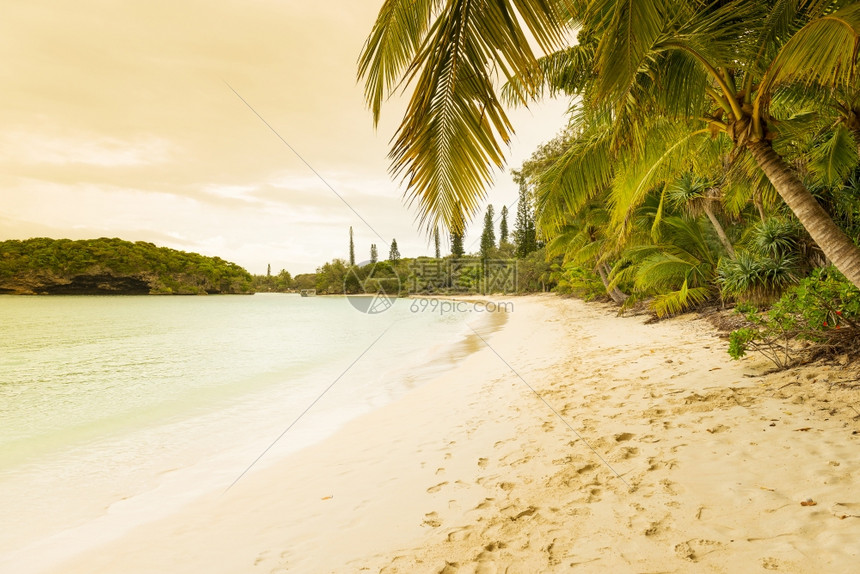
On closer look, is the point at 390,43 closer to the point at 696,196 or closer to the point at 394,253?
the point at 696,196

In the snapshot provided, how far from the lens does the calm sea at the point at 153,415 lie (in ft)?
11.1

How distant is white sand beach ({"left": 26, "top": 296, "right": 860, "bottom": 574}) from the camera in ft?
5.65

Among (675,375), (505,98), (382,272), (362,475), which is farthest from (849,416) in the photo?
(382,272)

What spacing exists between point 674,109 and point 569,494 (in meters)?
3.65

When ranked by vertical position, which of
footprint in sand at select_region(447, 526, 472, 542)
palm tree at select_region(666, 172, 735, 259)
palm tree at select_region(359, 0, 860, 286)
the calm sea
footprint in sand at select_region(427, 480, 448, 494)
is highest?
palm tree at select_region(666, 172, 735, 259)

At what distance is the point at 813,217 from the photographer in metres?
2.79

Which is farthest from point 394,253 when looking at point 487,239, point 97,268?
point 97,268

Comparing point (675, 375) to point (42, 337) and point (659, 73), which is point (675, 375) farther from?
point (42, 337)

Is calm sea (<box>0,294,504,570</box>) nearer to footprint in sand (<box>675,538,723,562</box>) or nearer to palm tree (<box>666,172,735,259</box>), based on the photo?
footprint in sand (<box>675,538,723,562</box>)

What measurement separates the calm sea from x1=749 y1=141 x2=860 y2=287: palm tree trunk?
4982mm

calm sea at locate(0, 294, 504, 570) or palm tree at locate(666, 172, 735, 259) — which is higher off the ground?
palm tree at locate(666, 172, 735, 259)

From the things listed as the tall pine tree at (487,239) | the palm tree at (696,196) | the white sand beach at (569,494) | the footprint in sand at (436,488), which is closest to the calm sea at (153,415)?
the white sand beach at (569,494)

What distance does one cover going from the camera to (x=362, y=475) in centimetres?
304

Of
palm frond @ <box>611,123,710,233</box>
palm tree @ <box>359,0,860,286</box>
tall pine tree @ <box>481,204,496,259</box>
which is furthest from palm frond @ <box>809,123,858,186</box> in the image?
tall pine tree @ <box>481,204,496,259</box>
